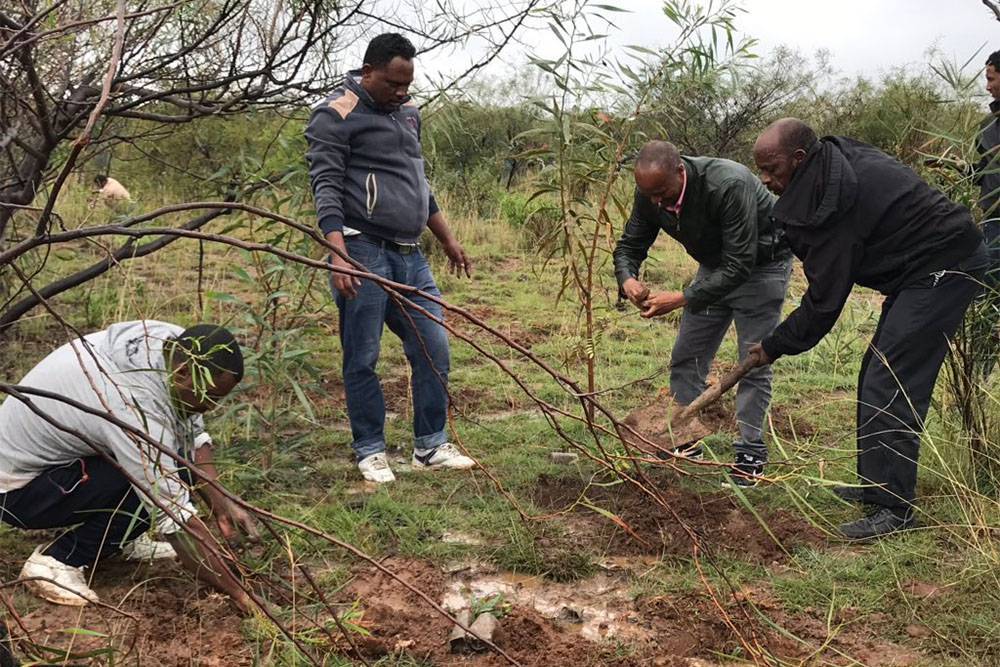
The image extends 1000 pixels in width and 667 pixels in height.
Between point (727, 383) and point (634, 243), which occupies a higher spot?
point (634, 243)

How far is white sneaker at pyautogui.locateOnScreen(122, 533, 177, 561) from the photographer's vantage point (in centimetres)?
334

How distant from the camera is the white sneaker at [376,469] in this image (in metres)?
4.13

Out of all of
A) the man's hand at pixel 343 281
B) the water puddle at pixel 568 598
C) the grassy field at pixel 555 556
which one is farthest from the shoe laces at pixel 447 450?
the water puddle at pixel 568 598

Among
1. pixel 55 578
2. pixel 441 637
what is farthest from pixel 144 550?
pixel 441 637

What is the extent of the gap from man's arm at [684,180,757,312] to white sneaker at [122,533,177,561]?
2.39 meters

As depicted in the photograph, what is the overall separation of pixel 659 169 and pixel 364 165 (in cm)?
126

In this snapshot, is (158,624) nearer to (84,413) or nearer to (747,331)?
(84,413)

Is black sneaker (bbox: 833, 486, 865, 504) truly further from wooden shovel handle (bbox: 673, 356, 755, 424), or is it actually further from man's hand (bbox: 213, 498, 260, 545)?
man's hand (bbox: 213, 498, 260, 545)

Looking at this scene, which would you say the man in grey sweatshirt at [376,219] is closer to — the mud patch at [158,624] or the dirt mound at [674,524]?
the dirt mound at [674,524]

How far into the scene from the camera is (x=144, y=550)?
3346 millimetres

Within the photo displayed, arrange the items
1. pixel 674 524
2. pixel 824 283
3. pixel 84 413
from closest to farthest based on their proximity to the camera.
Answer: pixel 84 413
pixel 824 283
pixel 674 524

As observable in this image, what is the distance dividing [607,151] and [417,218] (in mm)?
902

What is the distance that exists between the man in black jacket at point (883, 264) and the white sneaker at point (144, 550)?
7.86 feet

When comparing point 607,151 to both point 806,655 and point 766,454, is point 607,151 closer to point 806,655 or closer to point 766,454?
point 766,454
